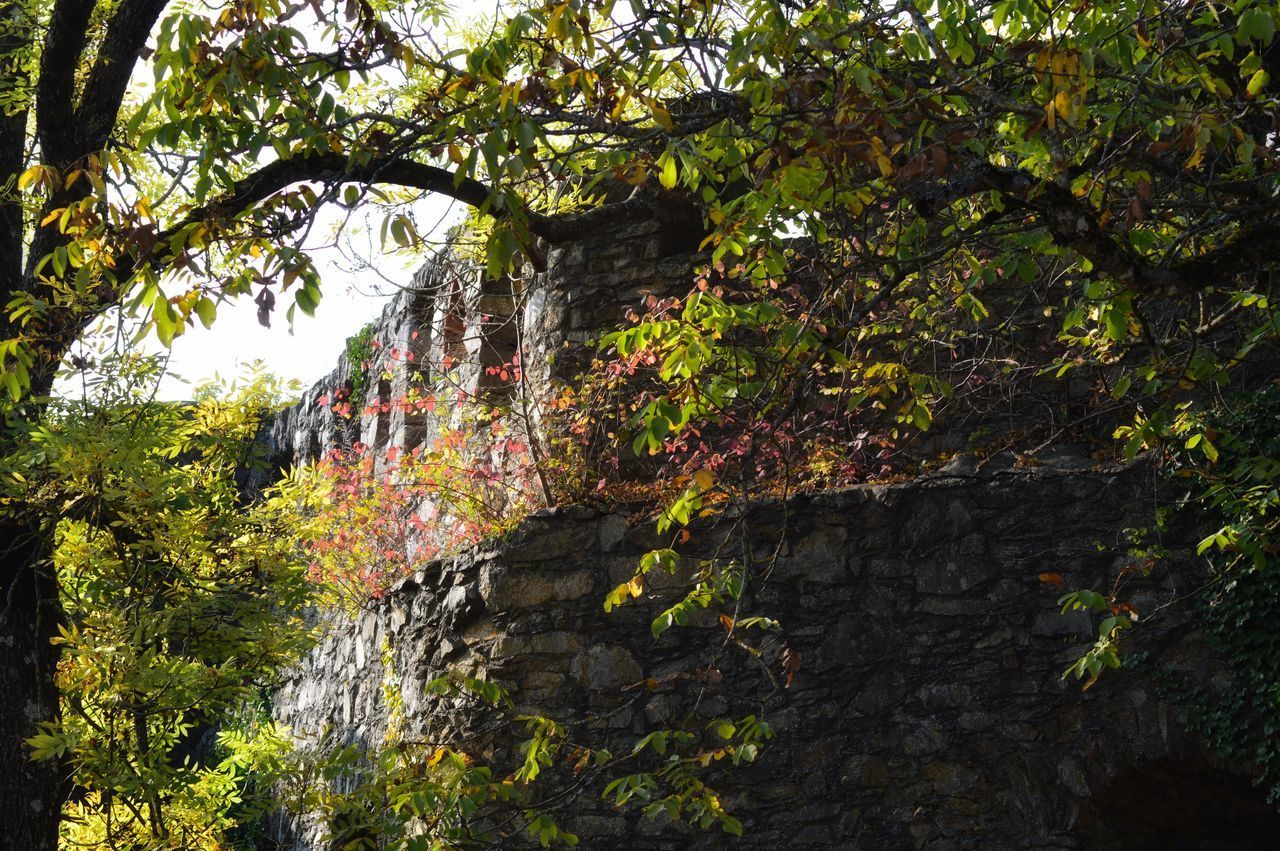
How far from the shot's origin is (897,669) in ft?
17.3

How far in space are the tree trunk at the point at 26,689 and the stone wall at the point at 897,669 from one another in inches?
65.7

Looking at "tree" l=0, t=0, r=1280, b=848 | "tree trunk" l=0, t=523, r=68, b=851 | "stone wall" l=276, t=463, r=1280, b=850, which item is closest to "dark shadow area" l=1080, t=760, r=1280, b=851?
"stone wall" l=276, t=463, r=1280, b=850

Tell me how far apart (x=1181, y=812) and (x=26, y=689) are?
500 cm

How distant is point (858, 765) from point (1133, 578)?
1486 millimetres

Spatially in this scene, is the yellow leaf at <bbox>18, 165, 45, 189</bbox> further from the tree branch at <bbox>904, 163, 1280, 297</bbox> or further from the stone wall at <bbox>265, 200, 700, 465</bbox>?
the stone wall at <bbox>265, 200, 700, 465</bbox>

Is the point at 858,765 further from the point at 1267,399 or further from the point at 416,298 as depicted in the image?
the point at 416,298

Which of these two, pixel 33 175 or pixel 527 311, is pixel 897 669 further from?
pixel 33 175

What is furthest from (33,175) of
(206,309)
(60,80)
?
(60,80)

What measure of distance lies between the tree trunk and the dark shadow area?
14.3ft

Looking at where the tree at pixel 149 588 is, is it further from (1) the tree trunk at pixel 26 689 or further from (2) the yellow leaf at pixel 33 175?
(2) the yellow leaf at pixel 33 175

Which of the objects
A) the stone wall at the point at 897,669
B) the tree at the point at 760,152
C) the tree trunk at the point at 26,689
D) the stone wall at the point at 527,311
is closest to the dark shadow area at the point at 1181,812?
the stone wall at the point at 897,669

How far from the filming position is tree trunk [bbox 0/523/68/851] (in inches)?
179

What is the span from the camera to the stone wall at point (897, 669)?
16.6 ft

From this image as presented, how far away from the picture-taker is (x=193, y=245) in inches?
123
